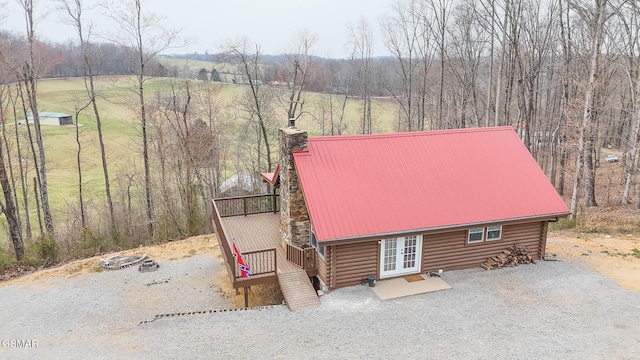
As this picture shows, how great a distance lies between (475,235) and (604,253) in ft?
20.1

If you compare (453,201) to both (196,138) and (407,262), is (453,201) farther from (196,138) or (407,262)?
(196,138)

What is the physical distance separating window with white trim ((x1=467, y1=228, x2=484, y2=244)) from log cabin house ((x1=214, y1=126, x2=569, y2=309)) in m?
0.03

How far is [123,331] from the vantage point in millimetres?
11320

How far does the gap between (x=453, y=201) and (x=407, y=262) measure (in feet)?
7.96

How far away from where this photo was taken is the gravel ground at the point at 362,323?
10.0 m

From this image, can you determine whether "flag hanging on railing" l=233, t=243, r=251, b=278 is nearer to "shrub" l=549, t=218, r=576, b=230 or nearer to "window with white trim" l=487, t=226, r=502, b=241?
"window with white trim" l=487, t=226, r=502, b=241

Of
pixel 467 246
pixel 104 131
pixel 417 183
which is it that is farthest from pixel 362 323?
pixel 104 131

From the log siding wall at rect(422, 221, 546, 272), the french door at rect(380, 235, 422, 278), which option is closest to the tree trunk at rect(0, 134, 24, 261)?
the french door at rect(380, 235, 422, 278)

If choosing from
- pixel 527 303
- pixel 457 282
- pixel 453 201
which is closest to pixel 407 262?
pixel 457 282

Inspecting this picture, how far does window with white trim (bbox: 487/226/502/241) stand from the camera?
45.8ft

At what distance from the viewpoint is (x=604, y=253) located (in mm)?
16094

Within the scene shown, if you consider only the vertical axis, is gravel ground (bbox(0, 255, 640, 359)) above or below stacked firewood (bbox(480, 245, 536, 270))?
below

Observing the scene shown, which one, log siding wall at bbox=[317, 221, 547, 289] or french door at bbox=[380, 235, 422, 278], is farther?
french door at bbox=[380, 235, 422, 278]

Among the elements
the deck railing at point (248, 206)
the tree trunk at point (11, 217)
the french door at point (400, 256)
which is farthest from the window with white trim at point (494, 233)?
the tree trunk at point (11, 217)
